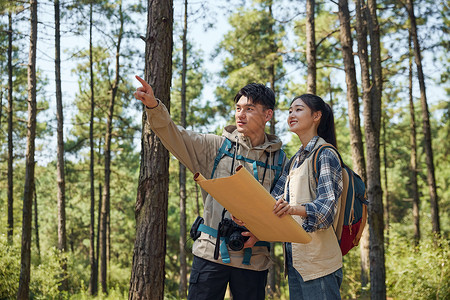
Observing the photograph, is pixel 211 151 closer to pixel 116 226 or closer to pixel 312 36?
pixel 312 36

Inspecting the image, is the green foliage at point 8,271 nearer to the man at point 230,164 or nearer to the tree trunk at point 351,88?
the tree trunk at point 351,88

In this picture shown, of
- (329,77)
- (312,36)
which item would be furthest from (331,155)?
(329,77)

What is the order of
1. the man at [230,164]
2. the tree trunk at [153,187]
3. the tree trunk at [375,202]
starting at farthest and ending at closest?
the tree trunk at [375,202], the tree trunk at [153,187], the man at [230,164]

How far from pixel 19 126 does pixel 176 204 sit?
10.4 meters

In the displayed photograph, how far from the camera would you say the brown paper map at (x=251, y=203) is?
208cm

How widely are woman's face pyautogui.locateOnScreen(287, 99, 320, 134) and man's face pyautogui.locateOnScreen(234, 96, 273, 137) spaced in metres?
0.36

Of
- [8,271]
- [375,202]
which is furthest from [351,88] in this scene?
[8,271]

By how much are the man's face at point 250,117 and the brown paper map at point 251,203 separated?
77 cm

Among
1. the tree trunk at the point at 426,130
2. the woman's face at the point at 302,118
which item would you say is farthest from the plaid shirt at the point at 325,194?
the tree trunk at the point at 426,130

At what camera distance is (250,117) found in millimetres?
2949

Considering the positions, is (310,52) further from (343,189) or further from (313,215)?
(313,215)

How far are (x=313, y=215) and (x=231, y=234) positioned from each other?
25.1 inches

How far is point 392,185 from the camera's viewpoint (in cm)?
2672

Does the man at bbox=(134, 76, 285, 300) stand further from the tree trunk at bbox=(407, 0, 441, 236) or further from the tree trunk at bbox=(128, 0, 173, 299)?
the tree trunk at bbox=(407, 0, 441, 236)
